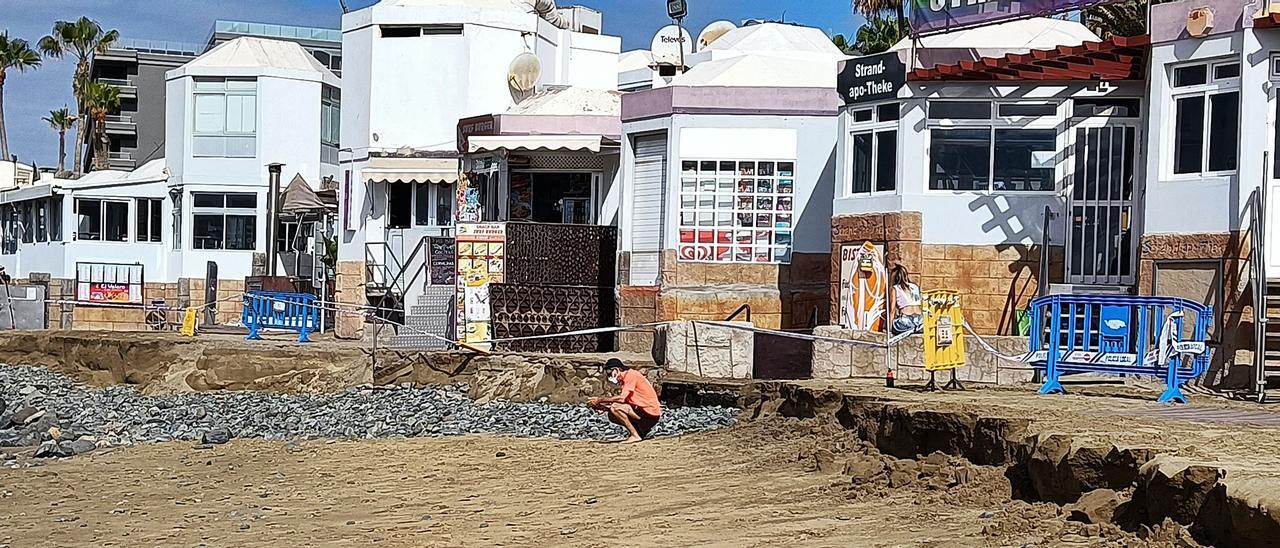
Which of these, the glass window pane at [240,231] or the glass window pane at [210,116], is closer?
the glass window pane at [210,116]

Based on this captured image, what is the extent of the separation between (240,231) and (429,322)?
15495mm

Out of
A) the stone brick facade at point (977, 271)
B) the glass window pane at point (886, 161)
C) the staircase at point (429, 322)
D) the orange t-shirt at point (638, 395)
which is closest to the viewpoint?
the orange t-shirt at point (638, 395)

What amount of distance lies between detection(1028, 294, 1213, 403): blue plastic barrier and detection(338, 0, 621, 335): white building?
68.3 ft

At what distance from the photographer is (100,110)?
207ft

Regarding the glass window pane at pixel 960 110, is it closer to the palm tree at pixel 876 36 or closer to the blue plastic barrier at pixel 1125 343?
the blue plastic barrier at pixel 1125 343

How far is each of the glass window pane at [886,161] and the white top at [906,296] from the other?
82.9 inches

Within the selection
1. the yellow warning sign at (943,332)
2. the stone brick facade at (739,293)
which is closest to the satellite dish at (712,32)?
the stone brick facade at (739,293)

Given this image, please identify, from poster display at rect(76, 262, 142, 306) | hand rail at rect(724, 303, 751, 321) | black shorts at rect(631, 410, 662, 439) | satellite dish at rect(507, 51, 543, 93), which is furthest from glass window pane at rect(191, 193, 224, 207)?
black shorts at rect(631, 410, 662, 439)

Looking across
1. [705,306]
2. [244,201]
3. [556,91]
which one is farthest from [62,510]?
[244,201]

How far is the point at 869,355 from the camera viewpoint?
66.9 feet

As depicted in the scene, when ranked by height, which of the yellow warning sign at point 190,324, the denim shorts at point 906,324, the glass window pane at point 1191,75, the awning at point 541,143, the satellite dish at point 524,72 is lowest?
the yellow warning sign at point 190,324

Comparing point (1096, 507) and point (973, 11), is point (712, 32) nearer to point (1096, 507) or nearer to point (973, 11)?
point (973, 11)

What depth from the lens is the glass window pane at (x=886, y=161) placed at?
2284cm

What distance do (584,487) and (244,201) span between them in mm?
32046
